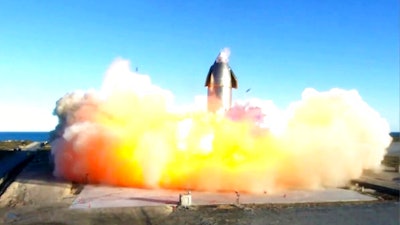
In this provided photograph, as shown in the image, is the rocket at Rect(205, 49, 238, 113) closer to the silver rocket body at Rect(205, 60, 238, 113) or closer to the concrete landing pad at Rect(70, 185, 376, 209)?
the silver rocket body at Rect(205, 60, 238, 113)

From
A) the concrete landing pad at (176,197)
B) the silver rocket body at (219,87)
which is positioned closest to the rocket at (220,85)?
the silver rocket body at (219,87)

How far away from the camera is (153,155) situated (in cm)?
3362

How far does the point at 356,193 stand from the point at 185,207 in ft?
45.2

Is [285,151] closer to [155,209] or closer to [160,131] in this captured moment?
[160,131]

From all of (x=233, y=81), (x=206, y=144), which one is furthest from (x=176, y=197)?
(x=233, y=81)

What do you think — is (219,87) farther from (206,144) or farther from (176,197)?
(176,197)

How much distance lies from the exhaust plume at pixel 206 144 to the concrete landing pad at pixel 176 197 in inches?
87.9

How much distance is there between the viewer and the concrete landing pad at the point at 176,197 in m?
27.2

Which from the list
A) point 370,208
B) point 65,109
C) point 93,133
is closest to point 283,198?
point 370,208

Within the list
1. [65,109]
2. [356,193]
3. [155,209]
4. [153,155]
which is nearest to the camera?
[155,209]

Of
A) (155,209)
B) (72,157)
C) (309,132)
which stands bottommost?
(155,209)

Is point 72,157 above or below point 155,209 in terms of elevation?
above

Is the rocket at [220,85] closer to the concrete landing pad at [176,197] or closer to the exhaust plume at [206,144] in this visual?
the exhaust plume at [206,144]

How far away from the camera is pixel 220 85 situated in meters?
36.4
